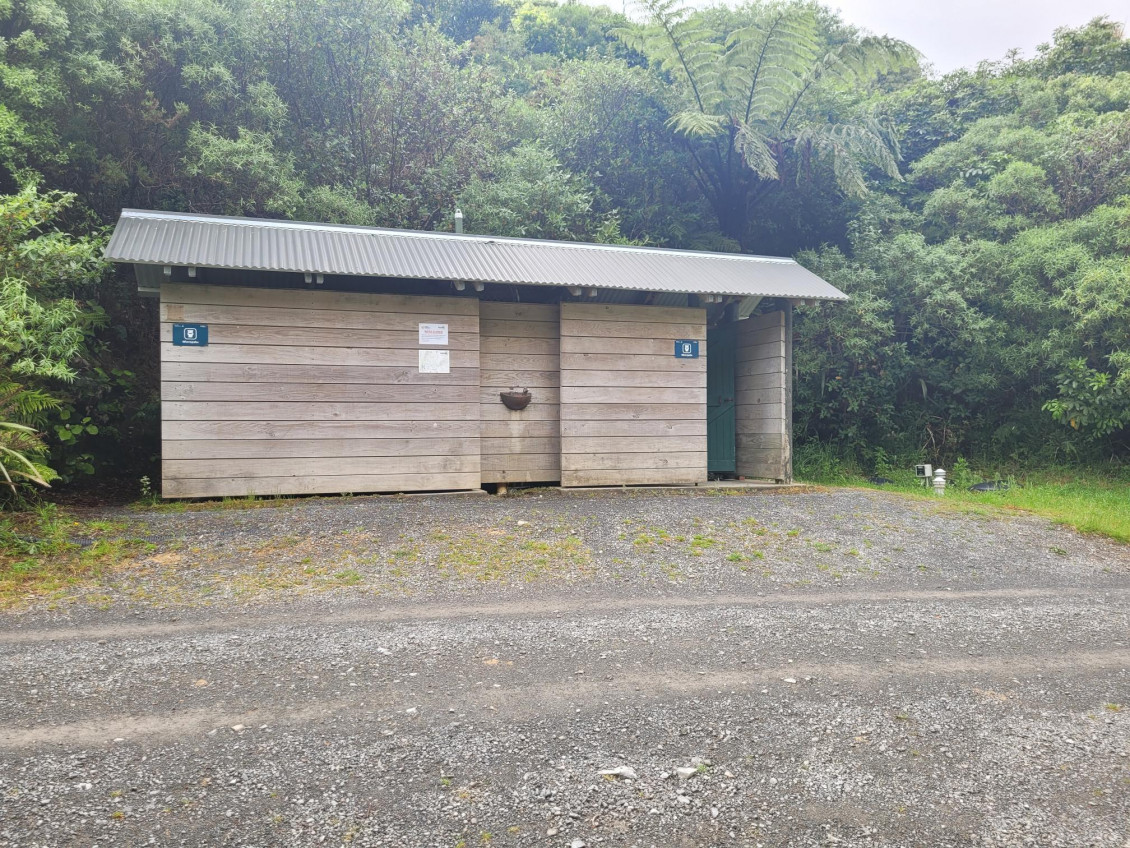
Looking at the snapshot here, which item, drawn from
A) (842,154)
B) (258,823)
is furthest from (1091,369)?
(258,823)

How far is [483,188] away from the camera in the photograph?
36.0 ft

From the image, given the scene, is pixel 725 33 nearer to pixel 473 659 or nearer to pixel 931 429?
pixel 931 429

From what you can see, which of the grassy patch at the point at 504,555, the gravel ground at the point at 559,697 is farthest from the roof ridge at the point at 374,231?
the grassy patch at the point at 504,555

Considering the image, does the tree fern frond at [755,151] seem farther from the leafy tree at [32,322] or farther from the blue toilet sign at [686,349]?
the leafy tree at [32,322]

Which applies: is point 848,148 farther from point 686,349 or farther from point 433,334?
point 433,334

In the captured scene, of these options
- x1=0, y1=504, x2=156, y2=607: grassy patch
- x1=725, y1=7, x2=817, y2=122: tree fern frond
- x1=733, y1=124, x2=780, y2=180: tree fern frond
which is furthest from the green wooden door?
x1=0, y1=504, x2=156, y2=607: grassy patch

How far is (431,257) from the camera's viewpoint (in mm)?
7516

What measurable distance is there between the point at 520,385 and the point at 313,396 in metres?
2.27

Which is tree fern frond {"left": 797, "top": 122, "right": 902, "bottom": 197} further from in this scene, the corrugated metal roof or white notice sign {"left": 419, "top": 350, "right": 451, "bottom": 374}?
white notice sign {"left": 419, "top": 350, "right": 451, "bottom": 374}

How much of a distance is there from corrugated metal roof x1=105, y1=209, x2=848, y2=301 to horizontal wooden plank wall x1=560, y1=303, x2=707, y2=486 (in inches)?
20.2

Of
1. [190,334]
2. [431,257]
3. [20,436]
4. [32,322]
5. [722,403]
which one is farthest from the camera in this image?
[722,403]

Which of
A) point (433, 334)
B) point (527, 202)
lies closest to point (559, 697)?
point (433, 334)

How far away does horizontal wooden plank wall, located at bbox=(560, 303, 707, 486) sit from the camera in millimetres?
8062

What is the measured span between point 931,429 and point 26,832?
41.4 ft
